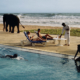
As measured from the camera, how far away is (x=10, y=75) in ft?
20.5

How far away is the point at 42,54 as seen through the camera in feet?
27.6

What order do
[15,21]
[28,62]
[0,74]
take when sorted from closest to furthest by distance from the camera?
[0,74]
[28,62]
[15,21]

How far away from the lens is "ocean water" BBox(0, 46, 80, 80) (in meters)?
6.04

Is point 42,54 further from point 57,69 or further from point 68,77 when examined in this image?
point 68,77

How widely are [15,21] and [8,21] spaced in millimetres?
916

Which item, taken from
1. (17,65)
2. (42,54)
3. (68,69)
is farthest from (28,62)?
(68,69)

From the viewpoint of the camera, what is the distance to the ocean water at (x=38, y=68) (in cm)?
604

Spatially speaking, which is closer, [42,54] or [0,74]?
[0,74]

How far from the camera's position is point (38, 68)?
6805 millimetres

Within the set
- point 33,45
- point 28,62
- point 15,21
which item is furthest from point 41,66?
point 15,21

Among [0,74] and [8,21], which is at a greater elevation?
[8,21]

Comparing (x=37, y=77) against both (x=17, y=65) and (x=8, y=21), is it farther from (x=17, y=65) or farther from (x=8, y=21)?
(x=8, y=21)

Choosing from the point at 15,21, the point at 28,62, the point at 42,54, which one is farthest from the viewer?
the point at 15,21

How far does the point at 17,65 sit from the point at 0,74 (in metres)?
1.02
